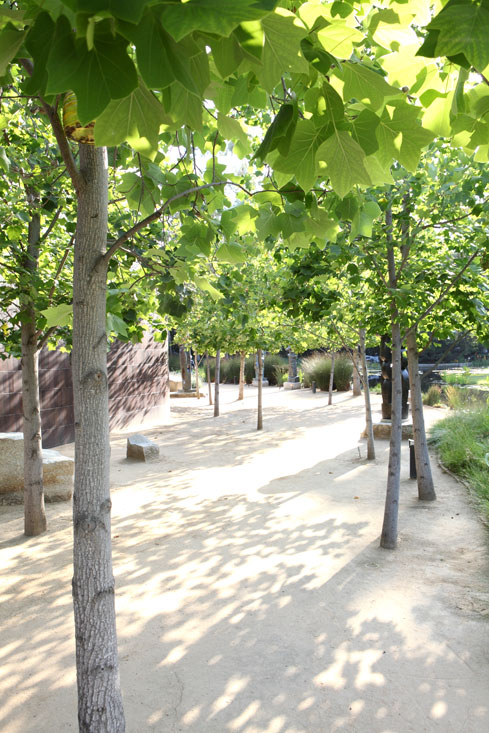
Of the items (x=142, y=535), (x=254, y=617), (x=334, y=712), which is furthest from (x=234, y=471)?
(x=334, y=712)

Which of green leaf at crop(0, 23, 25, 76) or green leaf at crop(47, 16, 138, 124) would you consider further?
green leaf at crop(0, 23, 25, 76)

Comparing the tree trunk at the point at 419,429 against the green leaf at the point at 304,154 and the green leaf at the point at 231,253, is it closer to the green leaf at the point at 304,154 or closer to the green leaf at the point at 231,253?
the green leaf at the point at 231,253

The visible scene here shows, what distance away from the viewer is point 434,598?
4254 mm

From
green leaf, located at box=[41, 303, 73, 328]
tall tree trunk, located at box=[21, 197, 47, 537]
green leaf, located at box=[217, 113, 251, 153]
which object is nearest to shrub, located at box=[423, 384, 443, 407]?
tall tree trunk, located at box=[21, 197, 47, 537]

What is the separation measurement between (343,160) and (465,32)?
1.24ft

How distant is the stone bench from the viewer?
7.11 meters

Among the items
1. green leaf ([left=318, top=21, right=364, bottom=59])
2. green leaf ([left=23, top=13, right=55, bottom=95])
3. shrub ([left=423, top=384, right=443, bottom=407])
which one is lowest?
shrub ([left=423, top=384, right=443, bottom=407])

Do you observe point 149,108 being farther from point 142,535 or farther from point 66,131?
point 142,535

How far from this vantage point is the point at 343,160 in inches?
46.4

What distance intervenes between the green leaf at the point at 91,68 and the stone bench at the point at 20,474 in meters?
7.01

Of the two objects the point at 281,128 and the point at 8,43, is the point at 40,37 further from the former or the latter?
the point at 281,128

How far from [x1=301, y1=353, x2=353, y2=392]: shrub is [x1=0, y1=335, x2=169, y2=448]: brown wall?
9.69 metres

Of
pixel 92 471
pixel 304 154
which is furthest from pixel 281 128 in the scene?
pixel 92 471

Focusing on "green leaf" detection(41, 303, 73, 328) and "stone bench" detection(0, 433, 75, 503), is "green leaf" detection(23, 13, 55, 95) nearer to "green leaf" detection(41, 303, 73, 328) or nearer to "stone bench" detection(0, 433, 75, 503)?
"green leaf" detection(41, 303, 73, 328)
